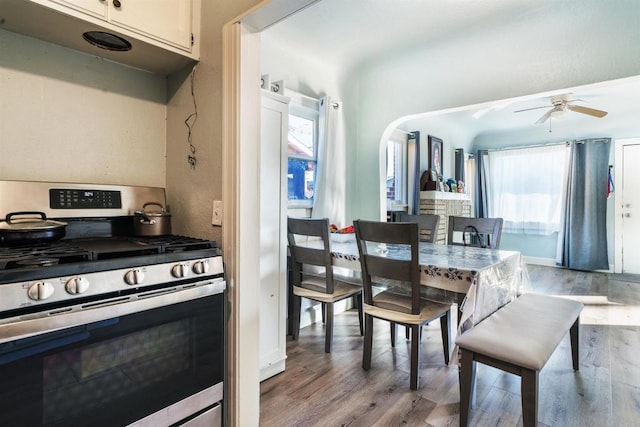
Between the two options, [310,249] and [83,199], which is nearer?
[83,199]

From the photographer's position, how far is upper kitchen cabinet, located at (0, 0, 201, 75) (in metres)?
1.21

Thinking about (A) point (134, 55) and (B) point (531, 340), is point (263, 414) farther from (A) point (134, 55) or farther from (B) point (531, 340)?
(A) point (134, 55)

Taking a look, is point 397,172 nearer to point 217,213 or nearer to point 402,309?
point 402,309

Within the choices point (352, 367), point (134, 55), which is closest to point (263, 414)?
point (352, 367)

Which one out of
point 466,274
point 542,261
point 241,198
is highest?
point 241,198

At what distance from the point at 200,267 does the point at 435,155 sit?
4691 millimetres

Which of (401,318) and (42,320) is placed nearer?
(42,320)

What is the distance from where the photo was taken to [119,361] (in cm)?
108

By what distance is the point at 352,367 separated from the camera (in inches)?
88.1

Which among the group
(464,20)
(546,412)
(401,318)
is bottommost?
(546,412)

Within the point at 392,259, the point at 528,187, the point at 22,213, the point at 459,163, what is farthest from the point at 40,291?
the point at 528,187

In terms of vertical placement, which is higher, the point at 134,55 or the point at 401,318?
the point at 134,55

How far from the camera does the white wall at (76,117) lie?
4.50 feet

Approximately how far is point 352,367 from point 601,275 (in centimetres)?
506
